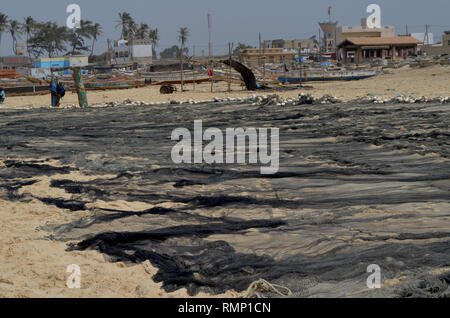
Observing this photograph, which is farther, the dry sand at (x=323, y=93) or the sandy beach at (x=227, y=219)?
the dry sand at (x=323, y=93)

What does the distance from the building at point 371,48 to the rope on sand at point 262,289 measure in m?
52.7

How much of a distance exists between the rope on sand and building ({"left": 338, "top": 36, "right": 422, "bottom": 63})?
52.7 metres

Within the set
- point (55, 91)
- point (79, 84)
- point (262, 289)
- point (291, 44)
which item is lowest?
point (262, 289)

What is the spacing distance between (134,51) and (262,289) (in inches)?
2711

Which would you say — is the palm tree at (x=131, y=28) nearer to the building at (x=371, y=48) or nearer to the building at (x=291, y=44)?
the building at (x=291, y=44)

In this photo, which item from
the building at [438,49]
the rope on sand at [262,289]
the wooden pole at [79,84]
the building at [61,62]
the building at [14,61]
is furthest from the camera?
the building at [14,61]

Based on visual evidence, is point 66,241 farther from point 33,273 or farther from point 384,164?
point 384,164

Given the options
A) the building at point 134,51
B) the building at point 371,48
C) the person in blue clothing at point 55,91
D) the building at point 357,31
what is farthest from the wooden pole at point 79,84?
the building at point 357,31

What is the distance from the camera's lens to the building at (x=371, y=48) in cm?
5369

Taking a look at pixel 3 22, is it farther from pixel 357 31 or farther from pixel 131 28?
pixel 357 31

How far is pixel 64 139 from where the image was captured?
10.1 m

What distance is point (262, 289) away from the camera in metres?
3.40

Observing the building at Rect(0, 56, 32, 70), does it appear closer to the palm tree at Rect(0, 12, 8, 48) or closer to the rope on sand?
the palm tree at Rect(0, 12, 8, 48)

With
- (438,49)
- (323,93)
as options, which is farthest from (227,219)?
(438,49)
